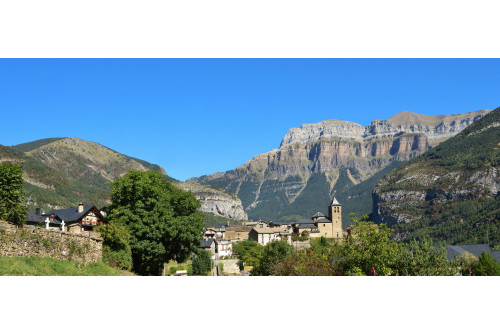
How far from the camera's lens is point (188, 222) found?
2831cm

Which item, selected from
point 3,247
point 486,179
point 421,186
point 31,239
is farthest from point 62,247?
point 421,186

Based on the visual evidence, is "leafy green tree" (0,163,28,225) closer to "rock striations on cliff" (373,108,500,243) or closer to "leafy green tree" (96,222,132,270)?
"leafy green tree" (96,222,132,270)

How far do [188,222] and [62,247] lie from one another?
41.4 ft

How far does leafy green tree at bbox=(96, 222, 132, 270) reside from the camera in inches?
849

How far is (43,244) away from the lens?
1520cm

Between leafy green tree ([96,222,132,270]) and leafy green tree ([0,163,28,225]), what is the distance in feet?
12.7

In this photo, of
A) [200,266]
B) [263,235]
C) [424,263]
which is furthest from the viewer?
[263,235]

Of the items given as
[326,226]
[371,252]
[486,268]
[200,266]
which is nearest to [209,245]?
[200,266]

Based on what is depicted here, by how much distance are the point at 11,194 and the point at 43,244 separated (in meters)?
7.94

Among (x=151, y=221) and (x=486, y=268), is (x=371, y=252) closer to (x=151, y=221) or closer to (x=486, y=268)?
(x=151, y=221)

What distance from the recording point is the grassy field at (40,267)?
508 inches

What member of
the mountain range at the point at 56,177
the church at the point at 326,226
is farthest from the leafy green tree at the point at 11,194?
the church at the point at 326,226

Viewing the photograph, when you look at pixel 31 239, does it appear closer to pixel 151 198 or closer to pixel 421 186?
pixel 151 198

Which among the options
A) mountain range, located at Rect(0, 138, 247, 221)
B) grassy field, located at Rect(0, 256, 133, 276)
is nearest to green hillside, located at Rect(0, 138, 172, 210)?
mountain range, located at Rect(0, 138, 247, 221)
